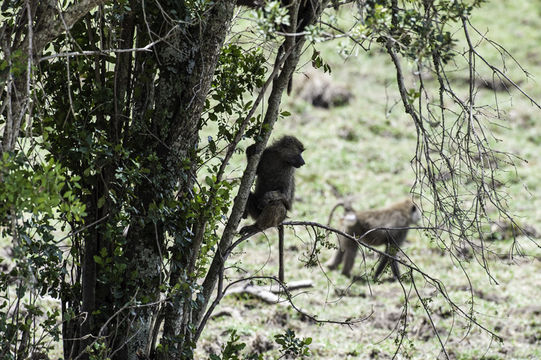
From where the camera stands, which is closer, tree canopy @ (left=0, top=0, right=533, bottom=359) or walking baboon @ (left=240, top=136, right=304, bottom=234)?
tree canopy @ (left=0, top=0, right=533, bottom=359)

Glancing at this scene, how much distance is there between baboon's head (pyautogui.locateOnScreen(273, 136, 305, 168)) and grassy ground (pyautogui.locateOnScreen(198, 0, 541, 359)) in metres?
1.06

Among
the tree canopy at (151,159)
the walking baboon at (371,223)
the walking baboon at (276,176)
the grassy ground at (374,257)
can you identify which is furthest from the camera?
the walking baboon at (371,223)

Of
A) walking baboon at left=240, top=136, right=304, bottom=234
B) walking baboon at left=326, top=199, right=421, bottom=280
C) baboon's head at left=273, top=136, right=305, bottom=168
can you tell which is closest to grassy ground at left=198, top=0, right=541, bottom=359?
walking baboon at left=326, top=199, right=421, bottom=280

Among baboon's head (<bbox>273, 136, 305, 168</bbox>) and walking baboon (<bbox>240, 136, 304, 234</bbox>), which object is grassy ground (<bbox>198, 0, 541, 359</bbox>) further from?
baboon's head (<bbox>273, 136, 305, 168</bbox>)

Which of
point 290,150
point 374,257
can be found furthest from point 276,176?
point 374,257

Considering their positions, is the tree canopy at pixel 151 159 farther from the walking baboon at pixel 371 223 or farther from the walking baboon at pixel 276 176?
the walking baboon at pixel 371 223

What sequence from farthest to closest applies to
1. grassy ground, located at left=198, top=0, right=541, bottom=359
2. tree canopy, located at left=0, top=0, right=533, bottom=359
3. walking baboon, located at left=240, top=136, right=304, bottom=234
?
grassy ground, located at left=198, top=0, right=541, bottom=359, walking baboon, located at left=240, top=136, right=304, bottom=234, tree canopy, located at left=0, top=0, right=533, bottom=359

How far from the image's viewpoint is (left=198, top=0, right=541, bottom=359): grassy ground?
21.6 feet

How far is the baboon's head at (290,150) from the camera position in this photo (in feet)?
19.5

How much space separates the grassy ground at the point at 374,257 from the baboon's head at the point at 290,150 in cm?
106

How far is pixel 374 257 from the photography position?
1009 centimetres

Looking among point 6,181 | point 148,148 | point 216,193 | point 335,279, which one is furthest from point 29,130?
point 335,279

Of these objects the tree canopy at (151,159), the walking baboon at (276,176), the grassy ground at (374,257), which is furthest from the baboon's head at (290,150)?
the tree canopy at (151,159)

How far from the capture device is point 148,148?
417 centimetres
